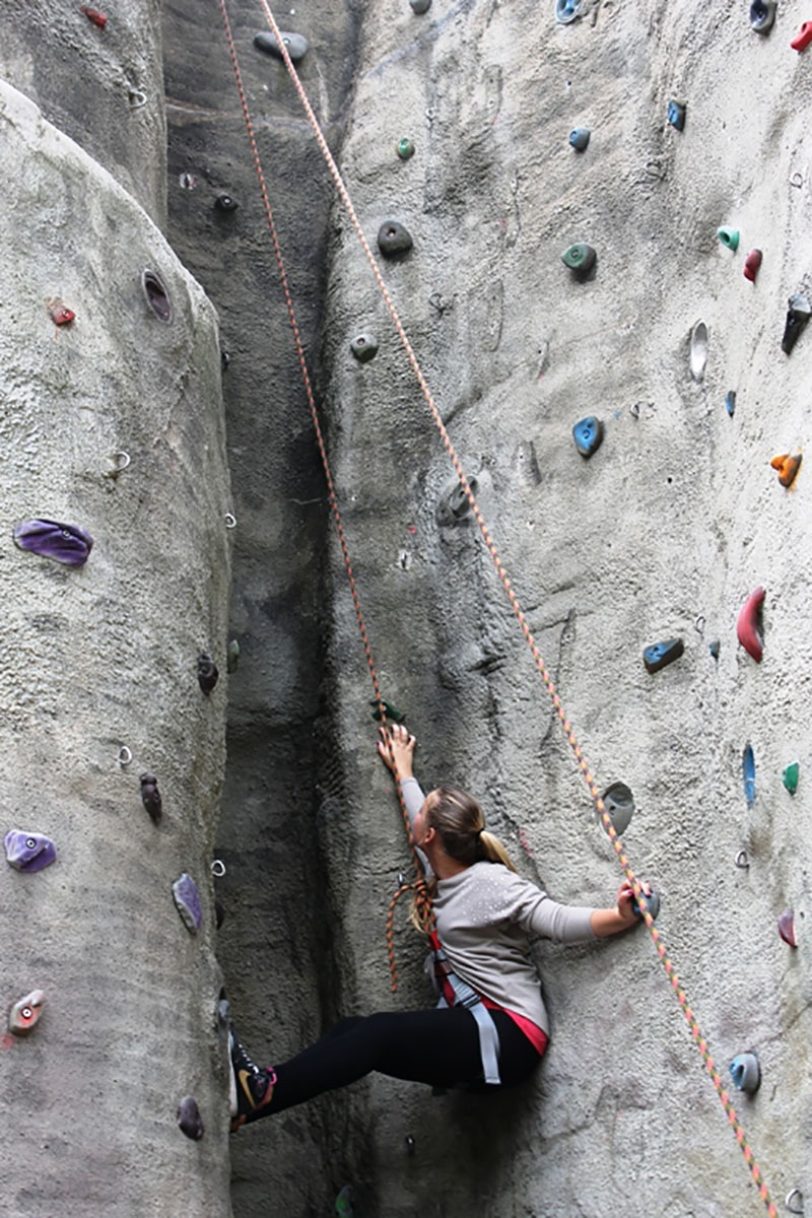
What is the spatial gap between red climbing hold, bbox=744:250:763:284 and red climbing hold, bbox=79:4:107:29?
1.63 m

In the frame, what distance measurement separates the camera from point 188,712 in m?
3.17

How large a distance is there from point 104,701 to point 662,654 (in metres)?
1.13

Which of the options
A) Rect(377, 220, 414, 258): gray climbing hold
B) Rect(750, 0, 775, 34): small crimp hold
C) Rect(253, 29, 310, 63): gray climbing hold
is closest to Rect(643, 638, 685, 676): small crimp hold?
Rect(750, 0, 775, 34): small crimp hold

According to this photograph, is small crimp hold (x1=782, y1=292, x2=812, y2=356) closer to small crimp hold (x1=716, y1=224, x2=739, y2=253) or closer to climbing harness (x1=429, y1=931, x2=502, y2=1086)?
small crimp hold (x1=716, y1=224, x2=739, y2=253)

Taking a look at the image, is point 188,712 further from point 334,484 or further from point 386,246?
point 386,246

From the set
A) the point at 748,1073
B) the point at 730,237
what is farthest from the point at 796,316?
the point at 748,1073

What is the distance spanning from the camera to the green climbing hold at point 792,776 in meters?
2.76

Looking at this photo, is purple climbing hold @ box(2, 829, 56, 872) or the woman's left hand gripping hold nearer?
purple climbing hold @ box(2, 829, 56, 872)

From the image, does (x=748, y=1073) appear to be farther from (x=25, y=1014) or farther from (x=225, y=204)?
(x=225, y=204)

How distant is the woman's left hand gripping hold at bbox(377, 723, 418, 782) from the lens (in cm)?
376

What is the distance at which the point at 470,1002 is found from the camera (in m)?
3.32

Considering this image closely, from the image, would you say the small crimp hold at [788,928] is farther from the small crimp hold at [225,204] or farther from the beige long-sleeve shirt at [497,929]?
the small crimp hold at [225,204]

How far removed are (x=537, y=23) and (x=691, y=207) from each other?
1.04m

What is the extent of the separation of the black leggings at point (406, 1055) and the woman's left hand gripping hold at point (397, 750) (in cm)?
65
